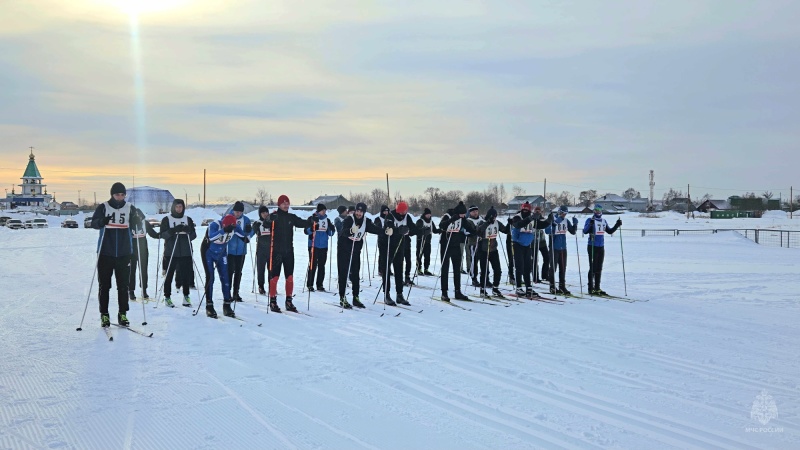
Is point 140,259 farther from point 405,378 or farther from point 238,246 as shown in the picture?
point 405,378

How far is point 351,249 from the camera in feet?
35.3

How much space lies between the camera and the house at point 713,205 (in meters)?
108

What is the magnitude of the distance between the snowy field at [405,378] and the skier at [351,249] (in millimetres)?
692

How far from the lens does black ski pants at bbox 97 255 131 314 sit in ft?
27.1

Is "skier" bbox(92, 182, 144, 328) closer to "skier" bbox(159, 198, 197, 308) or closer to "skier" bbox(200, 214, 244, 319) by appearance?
"skier" bbox(200, 214, 244, 319)

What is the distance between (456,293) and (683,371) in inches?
221

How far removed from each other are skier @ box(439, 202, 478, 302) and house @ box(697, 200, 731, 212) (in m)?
109

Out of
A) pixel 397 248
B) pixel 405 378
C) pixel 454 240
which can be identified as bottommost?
pixel 405 378

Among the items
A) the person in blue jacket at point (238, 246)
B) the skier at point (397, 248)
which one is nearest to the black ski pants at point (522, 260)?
the skier at point (397, 248)

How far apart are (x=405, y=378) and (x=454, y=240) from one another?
223 inches

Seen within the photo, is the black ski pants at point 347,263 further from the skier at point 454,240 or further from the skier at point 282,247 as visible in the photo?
the skier at point 454,240

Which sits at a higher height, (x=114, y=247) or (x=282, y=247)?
(x=114, y=247)

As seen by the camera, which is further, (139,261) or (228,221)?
(139,261)

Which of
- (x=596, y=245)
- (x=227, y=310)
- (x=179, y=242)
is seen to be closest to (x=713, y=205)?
(x=596, y=245)
